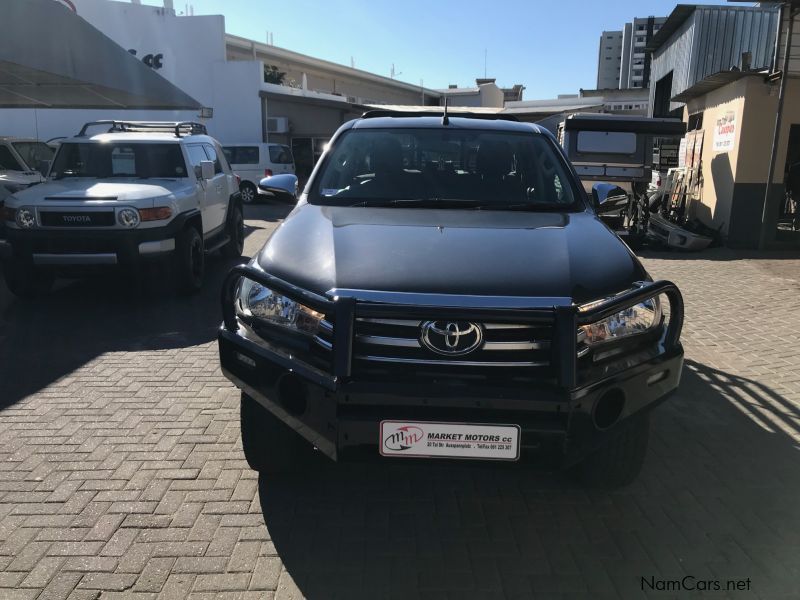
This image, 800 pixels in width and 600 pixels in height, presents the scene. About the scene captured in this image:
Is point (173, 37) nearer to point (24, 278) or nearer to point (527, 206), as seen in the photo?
point (24, 278)

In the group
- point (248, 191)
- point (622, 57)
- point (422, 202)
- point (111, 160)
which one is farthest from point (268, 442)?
point (622, 57)

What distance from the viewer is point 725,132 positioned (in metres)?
11.9

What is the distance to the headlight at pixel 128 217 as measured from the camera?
665 centimetres

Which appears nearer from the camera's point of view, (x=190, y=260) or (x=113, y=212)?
(x=113, y=212)

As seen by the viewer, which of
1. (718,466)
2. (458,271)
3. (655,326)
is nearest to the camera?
(458,271)

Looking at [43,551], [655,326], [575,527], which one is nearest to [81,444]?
[43,551]

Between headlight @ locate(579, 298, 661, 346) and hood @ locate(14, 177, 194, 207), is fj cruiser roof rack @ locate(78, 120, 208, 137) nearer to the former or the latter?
hood @ locate(14, 177, 194, 207)

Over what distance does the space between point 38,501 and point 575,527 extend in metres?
2.56

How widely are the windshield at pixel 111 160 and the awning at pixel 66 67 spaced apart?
2.25 metres

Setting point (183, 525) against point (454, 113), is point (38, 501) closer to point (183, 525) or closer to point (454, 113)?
point (183, 525)

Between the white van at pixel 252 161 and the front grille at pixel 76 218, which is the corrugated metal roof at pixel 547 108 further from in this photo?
the front grille at pixel 76 218

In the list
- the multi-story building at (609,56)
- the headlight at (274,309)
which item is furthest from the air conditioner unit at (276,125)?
the multi-story building at (609,56)

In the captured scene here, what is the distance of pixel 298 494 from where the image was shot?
3252 millimetres

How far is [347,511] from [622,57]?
A: 139 meters
